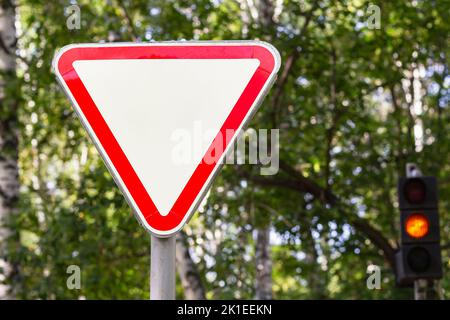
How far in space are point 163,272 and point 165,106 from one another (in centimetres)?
46

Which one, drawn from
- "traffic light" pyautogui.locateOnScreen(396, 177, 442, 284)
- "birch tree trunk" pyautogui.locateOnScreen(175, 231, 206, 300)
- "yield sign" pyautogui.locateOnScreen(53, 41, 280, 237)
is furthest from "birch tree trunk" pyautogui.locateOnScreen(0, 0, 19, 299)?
"yield sign" pyautogui.locateOnScreen(53, 41, 280, 237)

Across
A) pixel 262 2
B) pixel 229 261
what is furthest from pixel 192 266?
pixel 262 2

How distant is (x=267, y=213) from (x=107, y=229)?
2721 millimetres

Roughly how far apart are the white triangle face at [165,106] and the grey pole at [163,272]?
0.38 feet

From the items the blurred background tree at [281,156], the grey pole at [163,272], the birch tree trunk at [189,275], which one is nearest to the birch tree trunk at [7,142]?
the blurred background tree at [281,156]

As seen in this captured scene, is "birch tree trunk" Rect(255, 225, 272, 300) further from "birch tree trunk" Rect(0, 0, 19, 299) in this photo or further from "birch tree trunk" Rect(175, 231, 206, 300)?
"birch tree trunk" Rect(0, 0, 19, 299)

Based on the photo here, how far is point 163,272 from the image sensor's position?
7.43 feet

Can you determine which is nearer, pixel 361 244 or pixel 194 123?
pixel 194 123

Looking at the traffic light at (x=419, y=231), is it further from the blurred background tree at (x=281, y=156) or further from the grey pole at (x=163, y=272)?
the grey pole at (x=163, y=272)

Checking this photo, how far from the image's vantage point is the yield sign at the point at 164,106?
2398 millimetres

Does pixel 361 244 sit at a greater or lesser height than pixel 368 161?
lesser

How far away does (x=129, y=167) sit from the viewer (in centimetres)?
242

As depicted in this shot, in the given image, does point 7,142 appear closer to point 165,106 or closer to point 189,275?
point 189,275
